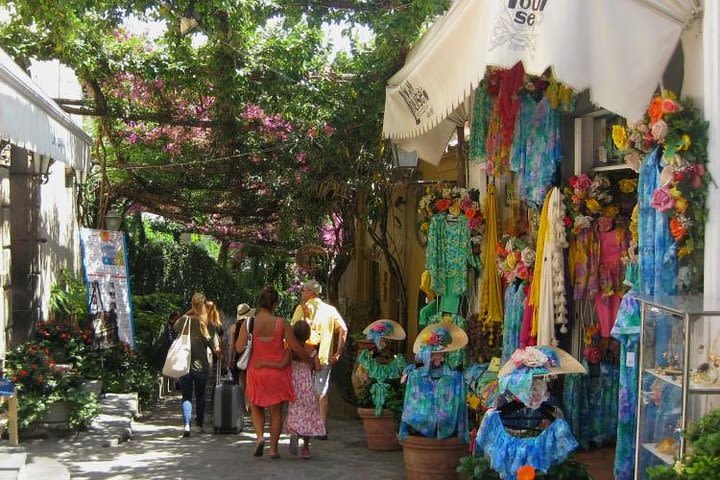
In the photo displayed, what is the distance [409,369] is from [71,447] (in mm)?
3715

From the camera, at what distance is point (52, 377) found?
34.1 ft

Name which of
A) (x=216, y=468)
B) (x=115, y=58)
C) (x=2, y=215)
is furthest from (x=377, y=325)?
(x=115, y=58)

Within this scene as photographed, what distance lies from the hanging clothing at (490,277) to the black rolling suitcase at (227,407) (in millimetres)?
3563

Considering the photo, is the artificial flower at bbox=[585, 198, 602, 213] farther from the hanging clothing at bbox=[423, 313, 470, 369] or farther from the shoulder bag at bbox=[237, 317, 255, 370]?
the shoulder bag at bbox=[237, 317, 255, 370]

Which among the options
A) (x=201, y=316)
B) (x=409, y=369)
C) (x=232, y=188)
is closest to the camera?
(x=409, y=369)

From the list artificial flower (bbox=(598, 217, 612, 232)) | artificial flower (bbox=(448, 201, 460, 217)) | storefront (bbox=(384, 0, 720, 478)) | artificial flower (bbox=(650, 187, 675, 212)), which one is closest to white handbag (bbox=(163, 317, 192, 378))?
storefront (bbox=(384, 0, 720, 478))

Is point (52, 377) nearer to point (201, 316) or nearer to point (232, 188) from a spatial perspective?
point (201, 316)

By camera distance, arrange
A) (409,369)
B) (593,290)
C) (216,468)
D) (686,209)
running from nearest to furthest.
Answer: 1. (686,209)
2. (593,290)
3. (409,369)
4. (216,468)

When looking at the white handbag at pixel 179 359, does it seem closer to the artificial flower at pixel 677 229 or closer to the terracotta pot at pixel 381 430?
the terracotta pot at pixel 381 430

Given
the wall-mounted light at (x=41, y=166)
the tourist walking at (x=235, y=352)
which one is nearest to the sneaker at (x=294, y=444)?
the tourist walking at (x=235, y=352)

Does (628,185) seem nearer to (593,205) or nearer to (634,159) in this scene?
(593,205)

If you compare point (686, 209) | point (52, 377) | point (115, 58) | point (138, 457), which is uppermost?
point (115, 58)

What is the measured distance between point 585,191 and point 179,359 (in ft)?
18.7

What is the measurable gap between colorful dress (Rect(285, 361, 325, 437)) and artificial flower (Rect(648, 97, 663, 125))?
16.4 feet
